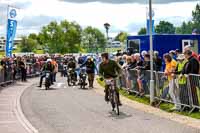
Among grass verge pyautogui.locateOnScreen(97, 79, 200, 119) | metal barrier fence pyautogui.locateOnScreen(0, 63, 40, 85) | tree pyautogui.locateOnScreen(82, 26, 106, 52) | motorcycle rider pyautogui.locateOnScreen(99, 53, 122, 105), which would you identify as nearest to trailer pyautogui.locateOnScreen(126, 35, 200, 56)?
metal barrier fence pyautogui.locateOnScreen(0, 63, 40, 85)

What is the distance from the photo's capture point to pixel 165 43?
33.2 metres

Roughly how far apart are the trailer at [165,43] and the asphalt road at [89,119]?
12480 mm

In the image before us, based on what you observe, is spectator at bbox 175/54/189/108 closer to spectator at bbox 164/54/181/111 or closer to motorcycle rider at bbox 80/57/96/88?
spectator at bbox 164/54/181/111

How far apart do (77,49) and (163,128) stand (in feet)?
286

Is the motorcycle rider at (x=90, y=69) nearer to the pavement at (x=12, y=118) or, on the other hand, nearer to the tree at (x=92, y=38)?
the pavement at (x=12, y=118)

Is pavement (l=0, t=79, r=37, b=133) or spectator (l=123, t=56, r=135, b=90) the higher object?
spectator (l=123, t=56, r=135, b=90)

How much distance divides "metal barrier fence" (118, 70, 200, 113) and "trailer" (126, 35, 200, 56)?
11.1 m

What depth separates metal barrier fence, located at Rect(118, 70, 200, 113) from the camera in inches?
607

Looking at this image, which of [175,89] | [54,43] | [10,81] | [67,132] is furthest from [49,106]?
[54,43]

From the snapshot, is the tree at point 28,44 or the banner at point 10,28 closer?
the banner at point 10,28

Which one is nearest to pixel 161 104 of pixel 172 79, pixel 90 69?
pixel 172 79

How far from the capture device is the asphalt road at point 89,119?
12.9 metres

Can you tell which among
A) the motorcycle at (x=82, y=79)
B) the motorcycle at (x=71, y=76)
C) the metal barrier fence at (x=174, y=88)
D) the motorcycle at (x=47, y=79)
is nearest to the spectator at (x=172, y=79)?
the metal barrier fence at (x=174, y=88)

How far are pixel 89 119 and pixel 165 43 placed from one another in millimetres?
18909
